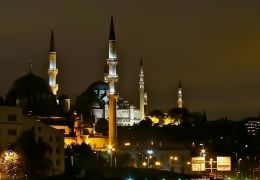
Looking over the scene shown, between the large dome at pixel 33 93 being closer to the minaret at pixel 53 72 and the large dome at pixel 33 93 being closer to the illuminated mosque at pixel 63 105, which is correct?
the illuminated mosque at pixel 63 105

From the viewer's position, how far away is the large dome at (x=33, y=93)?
93062mm

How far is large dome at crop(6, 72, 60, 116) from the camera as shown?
9306 centimetres

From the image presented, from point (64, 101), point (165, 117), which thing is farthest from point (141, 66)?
point (64, 101)

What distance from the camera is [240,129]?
397 ft

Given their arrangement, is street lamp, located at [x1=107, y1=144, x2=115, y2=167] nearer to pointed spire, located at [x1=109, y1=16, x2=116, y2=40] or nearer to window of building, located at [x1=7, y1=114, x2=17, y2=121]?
pointed spire, located at [x1=109, y1=16, x2=116, y2=40]

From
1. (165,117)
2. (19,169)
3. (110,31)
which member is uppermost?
(110,31)

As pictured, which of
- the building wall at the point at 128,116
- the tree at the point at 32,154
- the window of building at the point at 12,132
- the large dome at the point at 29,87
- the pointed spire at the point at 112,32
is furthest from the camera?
the building wall at the point at 128,116

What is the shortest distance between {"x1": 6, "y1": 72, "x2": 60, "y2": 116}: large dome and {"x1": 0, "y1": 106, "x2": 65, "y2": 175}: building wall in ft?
104

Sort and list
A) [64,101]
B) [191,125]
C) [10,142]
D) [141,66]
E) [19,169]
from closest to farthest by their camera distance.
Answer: [19,169], [10,142], [64,101], [191,125], [141,66]

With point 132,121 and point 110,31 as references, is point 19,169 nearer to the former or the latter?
point 110,31

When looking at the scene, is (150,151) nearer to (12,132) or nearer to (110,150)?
(110,150)

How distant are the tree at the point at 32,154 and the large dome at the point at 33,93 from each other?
37675 millimetres

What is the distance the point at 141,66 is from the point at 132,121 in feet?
38.9

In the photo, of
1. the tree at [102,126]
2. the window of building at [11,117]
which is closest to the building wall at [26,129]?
the window of building at [11,117]
